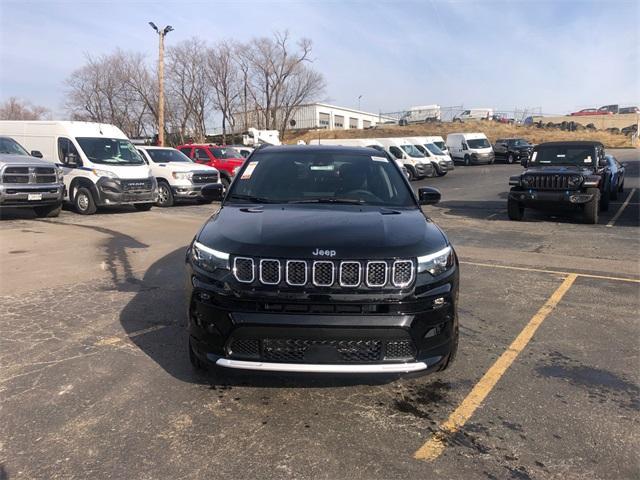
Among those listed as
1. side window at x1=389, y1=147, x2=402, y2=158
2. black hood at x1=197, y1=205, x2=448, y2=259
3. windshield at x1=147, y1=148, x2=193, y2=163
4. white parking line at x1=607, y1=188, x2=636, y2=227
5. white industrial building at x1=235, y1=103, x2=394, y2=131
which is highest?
white industrial building at x1=235, y1=103, x2=394, y2=131

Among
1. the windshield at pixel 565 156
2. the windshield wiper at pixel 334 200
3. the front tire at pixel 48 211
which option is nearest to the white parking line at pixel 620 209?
the windshield at pixel 565 156

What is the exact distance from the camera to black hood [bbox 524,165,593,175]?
11.8 metres

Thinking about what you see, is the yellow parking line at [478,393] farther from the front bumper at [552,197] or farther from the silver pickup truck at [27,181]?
the silver pickup truck at [27,181]

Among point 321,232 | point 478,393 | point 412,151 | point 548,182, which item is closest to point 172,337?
point 321,232

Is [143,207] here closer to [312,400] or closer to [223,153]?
[223,153]

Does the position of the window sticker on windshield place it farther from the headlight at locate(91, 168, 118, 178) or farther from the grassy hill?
the grassy hill

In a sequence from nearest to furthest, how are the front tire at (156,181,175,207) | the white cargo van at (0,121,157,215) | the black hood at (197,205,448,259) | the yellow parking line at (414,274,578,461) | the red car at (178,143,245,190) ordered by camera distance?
the yellow parking line at (414,274,578,461) → the black hood at (197,205,448,259) → the white cargo van at (0,121,157,215) → the front tire at (156,181,175,207) → the red car at (178,143,245,190)

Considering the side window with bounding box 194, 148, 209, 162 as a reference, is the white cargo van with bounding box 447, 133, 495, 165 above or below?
above

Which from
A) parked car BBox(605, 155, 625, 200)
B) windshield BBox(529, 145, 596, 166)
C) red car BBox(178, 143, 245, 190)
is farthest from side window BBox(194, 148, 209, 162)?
parked car BBox(605, 155, 625, 200)

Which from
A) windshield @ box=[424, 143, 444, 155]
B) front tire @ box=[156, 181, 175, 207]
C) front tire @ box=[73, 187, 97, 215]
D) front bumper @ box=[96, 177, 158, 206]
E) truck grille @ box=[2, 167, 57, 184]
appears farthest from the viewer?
windshield @ box=[424, 143, 444, 155]

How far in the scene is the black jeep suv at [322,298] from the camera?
3.07m

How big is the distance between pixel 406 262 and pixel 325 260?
51 cm

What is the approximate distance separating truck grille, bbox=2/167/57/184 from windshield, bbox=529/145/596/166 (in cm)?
1182

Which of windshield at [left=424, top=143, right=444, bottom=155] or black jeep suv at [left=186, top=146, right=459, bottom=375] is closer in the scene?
black jeep suv at [left=186, top=146, right=459, bottom=375]
